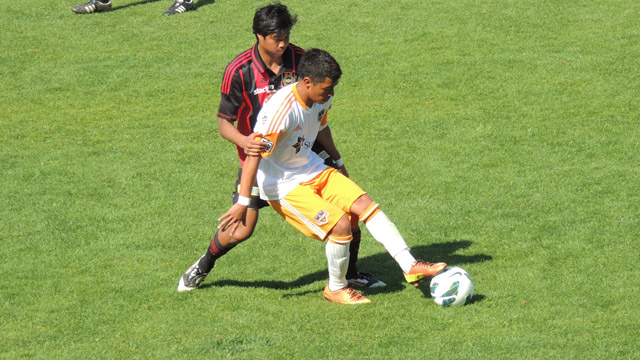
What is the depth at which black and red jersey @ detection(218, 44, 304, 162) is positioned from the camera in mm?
6801

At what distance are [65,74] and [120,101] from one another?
72.2 inches

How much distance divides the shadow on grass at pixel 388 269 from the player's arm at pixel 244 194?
117cm

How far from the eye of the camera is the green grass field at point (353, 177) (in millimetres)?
6316

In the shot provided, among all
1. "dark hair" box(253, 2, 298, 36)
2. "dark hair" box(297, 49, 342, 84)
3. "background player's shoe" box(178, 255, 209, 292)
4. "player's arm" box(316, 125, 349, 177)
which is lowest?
"background player's shoe" box(178, 255, 209, 292)

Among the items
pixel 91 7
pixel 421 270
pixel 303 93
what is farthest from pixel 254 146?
pixel 91 7

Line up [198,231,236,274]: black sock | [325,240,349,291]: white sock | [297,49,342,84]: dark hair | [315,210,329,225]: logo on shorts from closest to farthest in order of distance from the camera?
[297,49,342,84]: dark hair, [315,210,329,225]: logo on shorts, [325,240,349,291]: white sock, [198,231,236,274]: black sock

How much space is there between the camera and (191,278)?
7.27 metres

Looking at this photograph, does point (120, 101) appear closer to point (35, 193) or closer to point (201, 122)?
point (201, 122)

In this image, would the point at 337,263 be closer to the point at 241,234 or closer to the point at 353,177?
the point at 241,234

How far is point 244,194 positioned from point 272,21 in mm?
1533

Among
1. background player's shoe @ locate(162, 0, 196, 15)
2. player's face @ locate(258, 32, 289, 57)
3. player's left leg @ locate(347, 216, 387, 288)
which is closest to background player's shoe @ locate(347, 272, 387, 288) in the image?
player's left leg @ locate(347, 216, 387, 288)

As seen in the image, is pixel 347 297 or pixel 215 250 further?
pixel 215 250

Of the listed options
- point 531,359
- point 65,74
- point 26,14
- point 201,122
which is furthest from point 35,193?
point 26,14

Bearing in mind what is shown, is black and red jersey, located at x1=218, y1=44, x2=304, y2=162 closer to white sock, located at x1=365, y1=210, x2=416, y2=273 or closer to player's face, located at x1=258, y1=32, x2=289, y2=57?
player's face, located at x1=258, y1=32, x2=289, y2=57
